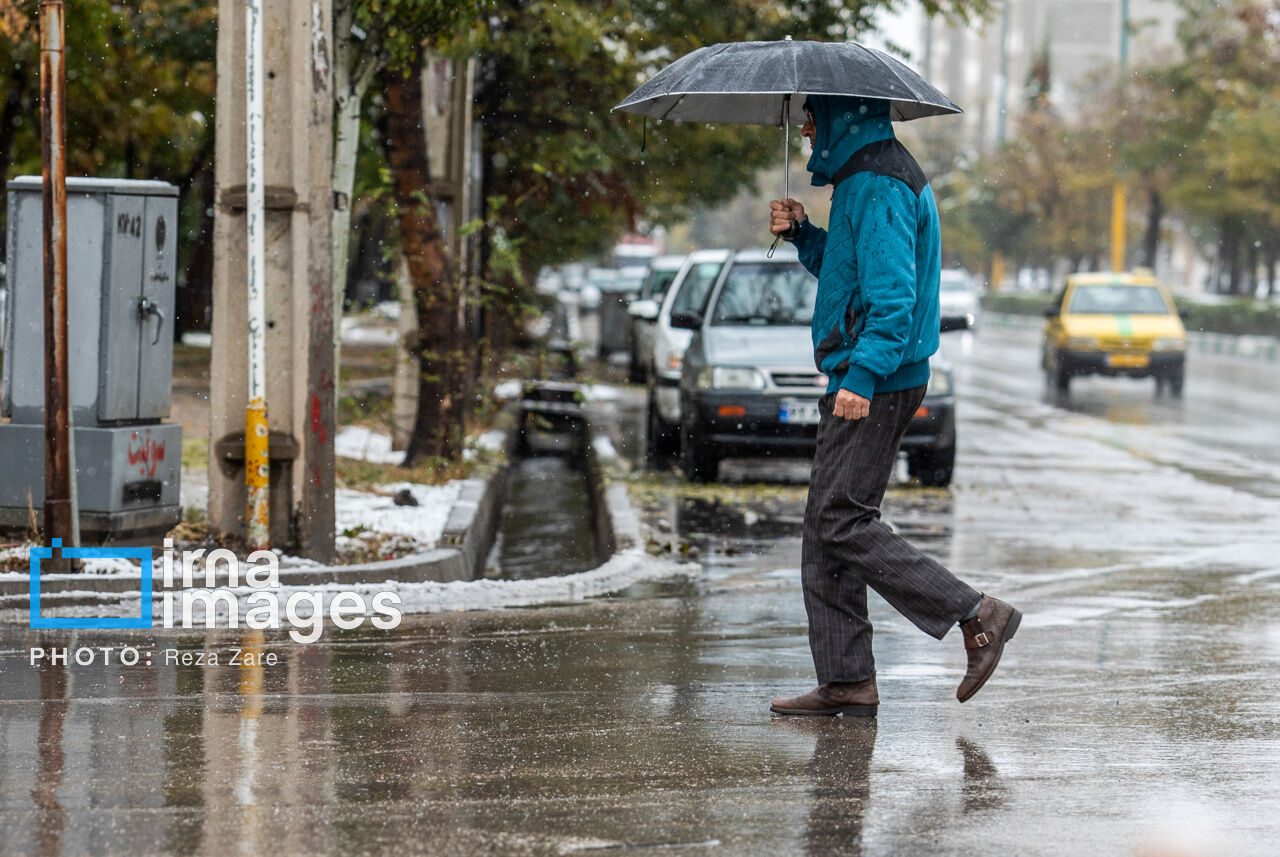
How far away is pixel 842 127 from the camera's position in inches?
206

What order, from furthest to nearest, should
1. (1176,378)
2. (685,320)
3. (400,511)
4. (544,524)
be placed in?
1. (1176,378)
2. (685,320)
3. (544,524)
4. (400,511)

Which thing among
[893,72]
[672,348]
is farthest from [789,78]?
[672,348]

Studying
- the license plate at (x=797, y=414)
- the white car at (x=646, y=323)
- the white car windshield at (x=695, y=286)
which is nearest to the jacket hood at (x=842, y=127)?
the license plate at (x=797, y=414)

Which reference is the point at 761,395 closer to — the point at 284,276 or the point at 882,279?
the point at 284,276

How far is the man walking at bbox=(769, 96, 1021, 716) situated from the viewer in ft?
16.3

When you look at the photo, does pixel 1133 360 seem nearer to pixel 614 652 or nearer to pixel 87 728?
pixel 614 652

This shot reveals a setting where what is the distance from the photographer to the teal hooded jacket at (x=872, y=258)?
4922 mm

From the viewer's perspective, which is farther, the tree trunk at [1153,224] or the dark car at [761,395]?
the tree trunk at [1153,224]

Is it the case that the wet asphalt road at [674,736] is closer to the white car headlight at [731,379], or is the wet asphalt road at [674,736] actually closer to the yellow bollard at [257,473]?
the yellow bollard at [257,473]

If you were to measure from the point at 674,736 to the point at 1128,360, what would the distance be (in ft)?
73.2

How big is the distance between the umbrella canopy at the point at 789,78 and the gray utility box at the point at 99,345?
286cm

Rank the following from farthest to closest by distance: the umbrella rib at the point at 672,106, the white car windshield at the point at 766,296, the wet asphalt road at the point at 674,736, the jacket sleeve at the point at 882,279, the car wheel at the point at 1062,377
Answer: the car wheel at the point at 1062,377
the white car windshield at the point at 766,296
the umbrella rib at the point at 672,106
the jacket sleeve at the point at 882,279
the wet asphalt road at the point at 674,736

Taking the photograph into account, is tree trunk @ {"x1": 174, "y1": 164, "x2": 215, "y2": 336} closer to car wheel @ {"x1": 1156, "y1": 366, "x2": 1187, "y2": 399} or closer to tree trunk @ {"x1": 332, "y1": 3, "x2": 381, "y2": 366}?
car wheel @ {"x1": 1156, "y1": 366, "x2": 1187, "y2": 399}

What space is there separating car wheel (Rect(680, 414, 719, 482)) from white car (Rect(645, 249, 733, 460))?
4.10ft
